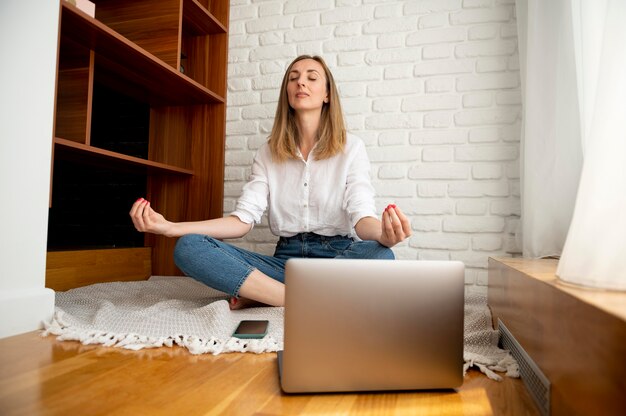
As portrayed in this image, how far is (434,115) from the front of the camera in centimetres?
211

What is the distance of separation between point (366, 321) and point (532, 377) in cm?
35

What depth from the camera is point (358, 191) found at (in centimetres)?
172

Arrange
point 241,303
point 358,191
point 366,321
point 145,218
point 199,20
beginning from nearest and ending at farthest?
1. point 366,321
2. point 145,218
3. point 241,303
4. point 358,191
5. point 199,20

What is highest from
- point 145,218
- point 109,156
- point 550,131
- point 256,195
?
point 550,131

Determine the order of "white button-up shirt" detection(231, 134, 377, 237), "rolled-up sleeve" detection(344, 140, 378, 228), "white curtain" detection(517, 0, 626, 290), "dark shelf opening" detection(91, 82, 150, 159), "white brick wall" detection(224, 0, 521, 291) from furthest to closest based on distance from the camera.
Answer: "dark shelf opening" detection(91, 82, 150, 159)
"white brick wall" detection(224, 0, 521, 291)
"white button-up shirt" detection(231, 134, 377, 237)
"rolled-up sleeve" detection(344, 140, 378, 228)
"white curtain" detection(517, 0, 626, 290)

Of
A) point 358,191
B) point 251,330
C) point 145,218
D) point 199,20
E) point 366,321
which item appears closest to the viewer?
point 366,321

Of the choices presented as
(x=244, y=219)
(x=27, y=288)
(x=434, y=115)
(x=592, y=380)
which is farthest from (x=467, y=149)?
(x=27, y=288)

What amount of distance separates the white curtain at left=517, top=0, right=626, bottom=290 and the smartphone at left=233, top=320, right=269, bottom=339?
2.41ft

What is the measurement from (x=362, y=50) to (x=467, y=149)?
73 cm

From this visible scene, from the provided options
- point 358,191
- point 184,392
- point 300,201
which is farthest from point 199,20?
point 184,392

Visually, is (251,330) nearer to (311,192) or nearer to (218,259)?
(218,259)

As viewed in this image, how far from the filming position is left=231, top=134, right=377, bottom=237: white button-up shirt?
177 cm

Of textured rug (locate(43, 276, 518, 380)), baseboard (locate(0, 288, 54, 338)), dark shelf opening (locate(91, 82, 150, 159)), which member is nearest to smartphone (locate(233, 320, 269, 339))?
textured rug (locate(43, 276, 518, 380))

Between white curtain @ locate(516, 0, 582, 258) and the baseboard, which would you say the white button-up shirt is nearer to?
white curtain @ locate(516, 0, 582, 258)
